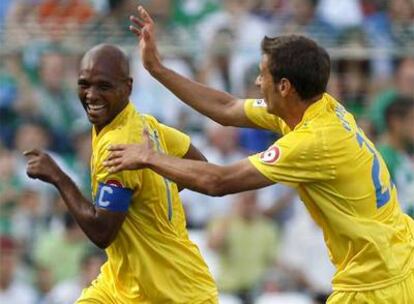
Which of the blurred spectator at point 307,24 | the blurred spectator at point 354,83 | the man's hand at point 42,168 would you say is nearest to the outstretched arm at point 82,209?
the man's hand at point 42,168

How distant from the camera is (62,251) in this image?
11.8 meters

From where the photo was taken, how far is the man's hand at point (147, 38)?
8.10 metres

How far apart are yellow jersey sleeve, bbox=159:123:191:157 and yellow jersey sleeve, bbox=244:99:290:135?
395mm

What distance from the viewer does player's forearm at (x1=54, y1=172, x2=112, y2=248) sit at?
759 centimetres

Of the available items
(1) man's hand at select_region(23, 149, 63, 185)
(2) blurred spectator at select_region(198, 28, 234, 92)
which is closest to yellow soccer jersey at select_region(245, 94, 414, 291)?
(1) man's hand at select_region(23, 149, 63, 185)

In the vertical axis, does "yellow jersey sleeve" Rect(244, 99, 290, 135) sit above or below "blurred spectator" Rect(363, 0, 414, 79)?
below

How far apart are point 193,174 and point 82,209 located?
A: 69 cm

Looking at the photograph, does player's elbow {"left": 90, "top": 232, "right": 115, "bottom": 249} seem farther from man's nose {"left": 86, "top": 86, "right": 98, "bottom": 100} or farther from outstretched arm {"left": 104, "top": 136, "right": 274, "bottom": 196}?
man's nose {"left": 86, "top": 86, "right": 98, "bottom": 100}

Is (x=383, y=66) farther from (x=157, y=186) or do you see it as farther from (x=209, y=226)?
(x=157, y=186)

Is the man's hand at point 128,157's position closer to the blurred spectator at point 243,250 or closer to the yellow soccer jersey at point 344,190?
the yellow soccer jersey at point 344,190

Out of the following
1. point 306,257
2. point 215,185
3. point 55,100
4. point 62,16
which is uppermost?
point 62,16

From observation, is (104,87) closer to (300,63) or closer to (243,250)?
(300,63)

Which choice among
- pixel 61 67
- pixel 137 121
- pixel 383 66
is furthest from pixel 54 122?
pixel 137 121

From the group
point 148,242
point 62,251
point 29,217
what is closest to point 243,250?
point 62,251
